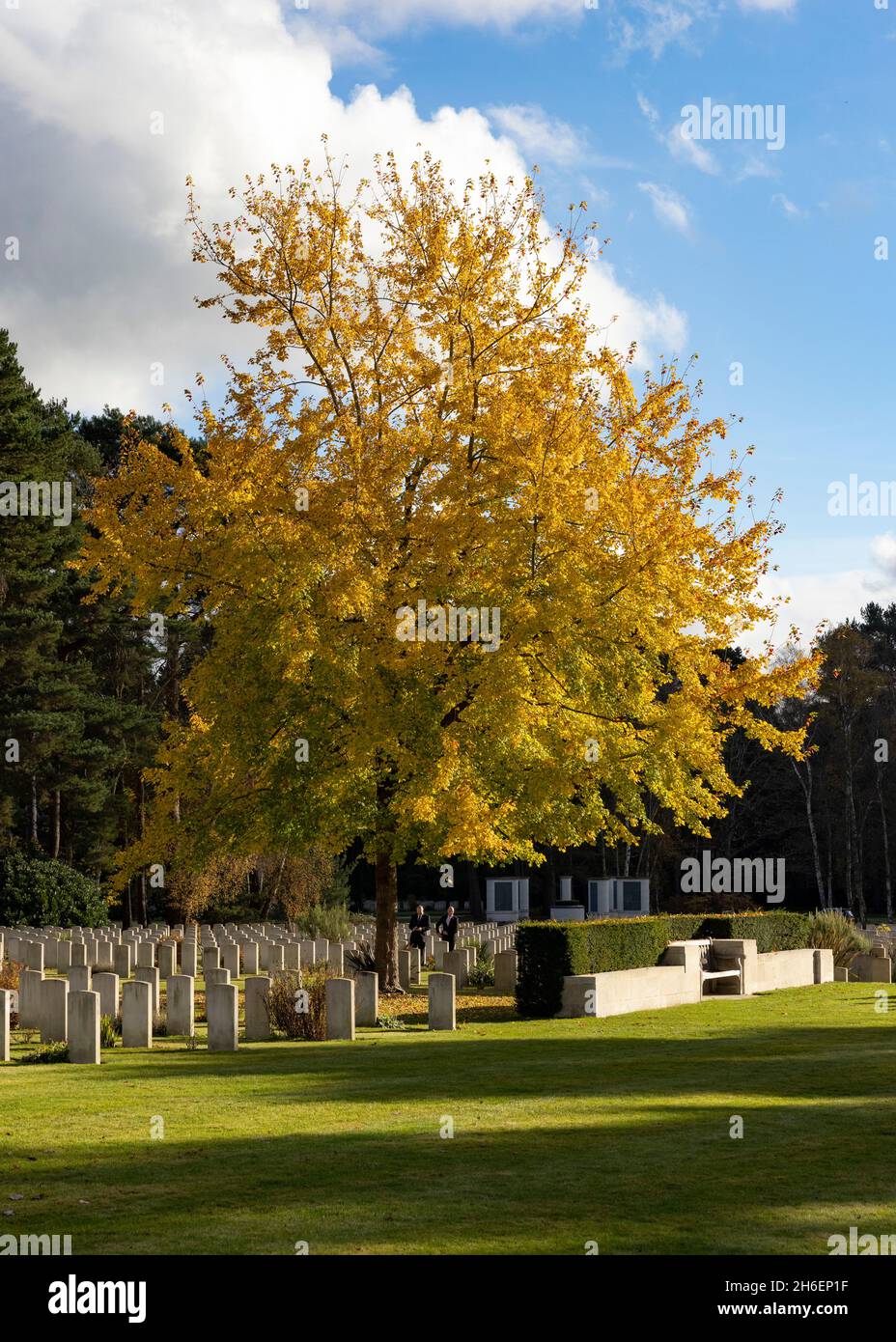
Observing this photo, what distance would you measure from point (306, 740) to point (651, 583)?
219 inches

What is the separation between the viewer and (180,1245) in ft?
22.6

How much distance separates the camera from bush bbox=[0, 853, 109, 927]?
37.0 metres

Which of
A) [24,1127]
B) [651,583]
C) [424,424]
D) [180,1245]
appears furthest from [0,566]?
[180,1245]

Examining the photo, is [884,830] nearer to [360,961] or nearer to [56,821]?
[56,821]

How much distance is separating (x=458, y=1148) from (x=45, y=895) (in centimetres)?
3020

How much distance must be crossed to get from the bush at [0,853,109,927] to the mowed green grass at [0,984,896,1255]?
76.2 ft

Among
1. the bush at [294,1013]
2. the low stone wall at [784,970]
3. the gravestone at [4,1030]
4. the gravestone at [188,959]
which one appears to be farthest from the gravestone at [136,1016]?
the low stone wall at [784,970]

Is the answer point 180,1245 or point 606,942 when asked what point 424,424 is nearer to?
point 606,942

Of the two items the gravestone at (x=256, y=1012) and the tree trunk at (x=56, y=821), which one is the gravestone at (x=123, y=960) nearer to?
the gravestone at (x=256, y=1012)
